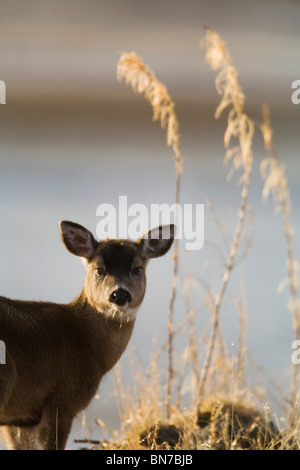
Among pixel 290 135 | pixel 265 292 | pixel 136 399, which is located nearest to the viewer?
pixel 136 399

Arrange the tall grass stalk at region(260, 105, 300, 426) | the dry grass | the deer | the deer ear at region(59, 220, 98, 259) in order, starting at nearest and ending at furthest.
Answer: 1. the deer
2. the deer ear at region(59, 220, 98, 259)
3. the dry grass
4. the tall grass stalk at region(260, 105, 300, 426)

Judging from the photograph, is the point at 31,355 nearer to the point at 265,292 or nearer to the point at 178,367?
the point at 178,367

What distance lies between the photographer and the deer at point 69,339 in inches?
213

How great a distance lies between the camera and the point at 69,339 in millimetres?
5797

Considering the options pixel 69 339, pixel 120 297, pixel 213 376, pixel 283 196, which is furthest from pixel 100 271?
pixel 213 376

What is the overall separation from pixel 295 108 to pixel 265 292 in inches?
163

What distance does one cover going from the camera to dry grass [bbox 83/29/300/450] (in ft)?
21.5

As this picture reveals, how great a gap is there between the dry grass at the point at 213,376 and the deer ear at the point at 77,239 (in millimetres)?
974

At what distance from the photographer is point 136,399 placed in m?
7.11

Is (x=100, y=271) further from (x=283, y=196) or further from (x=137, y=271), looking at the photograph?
(x=283, y=196)

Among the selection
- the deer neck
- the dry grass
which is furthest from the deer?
the dry grass

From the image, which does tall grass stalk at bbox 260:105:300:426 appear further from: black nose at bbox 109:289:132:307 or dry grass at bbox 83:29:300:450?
black nose at bbox 109:289:132:307
